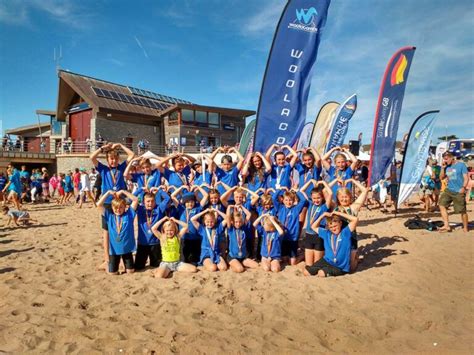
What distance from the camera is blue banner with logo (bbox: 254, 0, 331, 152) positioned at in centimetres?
613

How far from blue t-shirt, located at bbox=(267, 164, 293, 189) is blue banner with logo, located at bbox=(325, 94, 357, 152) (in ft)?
17.8

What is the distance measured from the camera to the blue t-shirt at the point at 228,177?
18.7 ft

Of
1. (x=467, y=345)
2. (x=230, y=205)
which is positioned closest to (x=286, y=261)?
(x=230, y=205)

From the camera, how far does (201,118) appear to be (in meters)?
27.3

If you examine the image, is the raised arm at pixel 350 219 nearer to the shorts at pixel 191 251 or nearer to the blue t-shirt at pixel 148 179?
the shorts at pixel 191 251

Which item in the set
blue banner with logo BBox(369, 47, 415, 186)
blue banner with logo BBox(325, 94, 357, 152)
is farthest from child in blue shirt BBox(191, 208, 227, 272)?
blue banner with logo BBox(325, 94, 357, 152)

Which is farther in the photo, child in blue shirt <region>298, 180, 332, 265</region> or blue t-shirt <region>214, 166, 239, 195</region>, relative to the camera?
blue t-shirt <region>214, 166, 239, 195</region>

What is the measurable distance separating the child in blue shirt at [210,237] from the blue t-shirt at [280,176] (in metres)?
1.18

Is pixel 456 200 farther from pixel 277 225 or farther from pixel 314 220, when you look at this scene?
pixel 277 225

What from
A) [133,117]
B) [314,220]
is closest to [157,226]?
[314,220]

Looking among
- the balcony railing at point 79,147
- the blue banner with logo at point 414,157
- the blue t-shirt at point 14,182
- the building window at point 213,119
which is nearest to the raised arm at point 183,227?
the blue banner with logo at point 414,157

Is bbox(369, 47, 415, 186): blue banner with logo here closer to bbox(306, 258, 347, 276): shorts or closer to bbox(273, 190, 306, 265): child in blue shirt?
bbox(273, 190, 306, 265): child in blue shirt

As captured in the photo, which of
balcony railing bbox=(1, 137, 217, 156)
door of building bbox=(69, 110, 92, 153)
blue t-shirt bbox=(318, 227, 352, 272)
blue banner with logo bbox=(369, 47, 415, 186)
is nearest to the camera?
blue t-shirt bbox=(318, 227, 352, 272)

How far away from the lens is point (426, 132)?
31.3 feet
